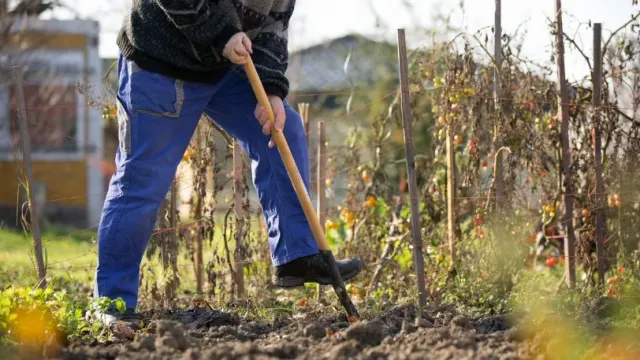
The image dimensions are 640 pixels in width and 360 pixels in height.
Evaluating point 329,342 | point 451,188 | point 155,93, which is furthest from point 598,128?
point 329,342

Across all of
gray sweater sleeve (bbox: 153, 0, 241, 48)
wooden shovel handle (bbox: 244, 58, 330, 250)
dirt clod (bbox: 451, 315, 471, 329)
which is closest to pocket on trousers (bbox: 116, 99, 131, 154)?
gray sweater sleeve (bbox: 153, 0, 241, 48)

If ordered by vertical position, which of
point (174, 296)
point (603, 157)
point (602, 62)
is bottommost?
point (174, 296)

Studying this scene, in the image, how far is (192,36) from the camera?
4020 mm

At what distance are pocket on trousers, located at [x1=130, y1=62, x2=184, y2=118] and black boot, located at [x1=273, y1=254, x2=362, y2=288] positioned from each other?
2.62 feet

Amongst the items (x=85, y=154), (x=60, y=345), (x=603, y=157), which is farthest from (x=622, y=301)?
(x=85, y=154)

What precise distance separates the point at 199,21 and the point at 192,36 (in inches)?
2.9

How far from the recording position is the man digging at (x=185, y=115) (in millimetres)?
4000

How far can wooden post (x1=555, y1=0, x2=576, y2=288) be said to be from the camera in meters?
5.21

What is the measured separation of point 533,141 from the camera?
5.30 m

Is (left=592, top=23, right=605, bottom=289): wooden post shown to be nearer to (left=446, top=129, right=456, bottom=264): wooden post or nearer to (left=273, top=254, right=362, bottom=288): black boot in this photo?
(left=446, top=129, right=456, bottom=264): wooden post

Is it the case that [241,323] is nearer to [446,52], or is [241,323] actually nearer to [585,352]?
[585,352]

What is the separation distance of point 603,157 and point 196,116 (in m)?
2.26

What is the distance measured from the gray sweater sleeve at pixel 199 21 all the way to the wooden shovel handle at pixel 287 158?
15cm

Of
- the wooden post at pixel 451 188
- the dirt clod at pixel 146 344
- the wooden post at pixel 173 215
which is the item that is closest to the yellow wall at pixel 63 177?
the wooden post at pixel 173 215
